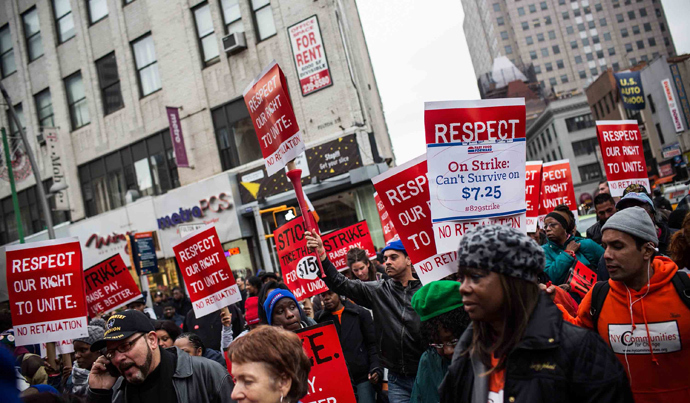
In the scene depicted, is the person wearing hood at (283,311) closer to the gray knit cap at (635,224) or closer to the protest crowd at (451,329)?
the protest crowd at (451,329)

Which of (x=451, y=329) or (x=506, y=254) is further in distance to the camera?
(x=451, y=329)

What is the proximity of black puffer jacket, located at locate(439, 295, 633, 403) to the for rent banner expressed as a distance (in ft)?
15.8

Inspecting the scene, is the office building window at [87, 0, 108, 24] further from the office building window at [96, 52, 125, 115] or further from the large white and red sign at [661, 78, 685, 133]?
the large white and red sign at [661, 78, 685, 133]

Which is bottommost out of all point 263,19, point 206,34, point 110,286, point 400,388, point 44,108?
point 400,388

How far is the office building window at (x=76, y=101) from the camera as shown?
1006 inches

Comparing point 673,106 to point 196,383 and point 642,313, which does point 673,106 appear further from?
point 196,383

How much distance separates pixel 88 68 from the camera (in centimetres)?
2491

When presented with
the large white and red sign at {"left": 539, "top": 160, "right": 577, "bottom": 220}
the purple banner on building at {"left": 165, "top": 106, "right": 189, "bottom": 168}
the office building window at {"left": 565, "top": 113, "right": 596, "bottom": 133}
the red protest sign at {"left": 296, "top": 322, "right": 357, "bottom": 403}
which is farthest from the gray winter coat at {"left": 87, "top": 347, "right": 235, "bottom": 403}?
the office building window at {"left": 565, "top": 113, "right": 596, "bottom": 133}

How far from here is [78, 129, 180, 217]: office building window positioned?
903 inches

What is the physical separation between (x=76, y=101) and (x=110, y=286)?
21.2 m

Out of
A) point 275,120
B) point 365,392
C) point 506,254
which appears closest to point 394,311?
point 365,392

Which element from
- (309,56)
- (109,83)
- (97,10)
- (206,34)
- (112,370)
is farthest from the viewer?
(97,10)

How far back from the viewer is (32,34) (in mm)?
27328

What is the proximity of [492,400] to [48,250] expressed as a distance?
19.2 feet
